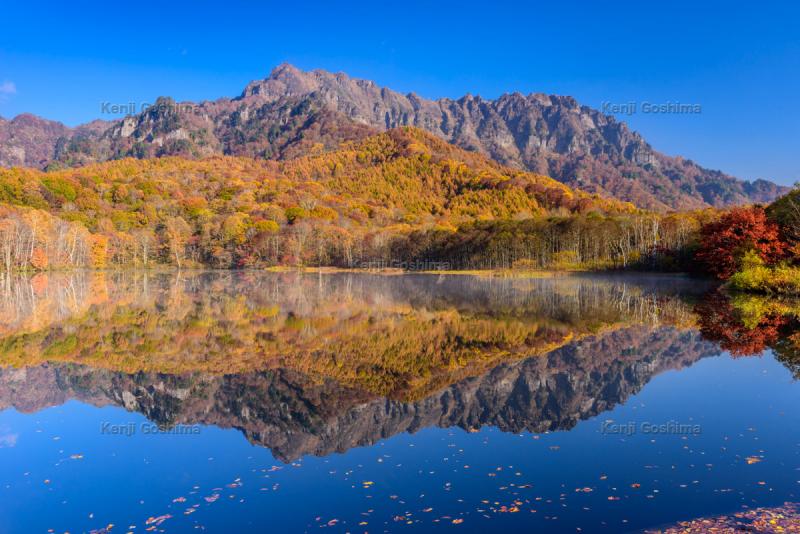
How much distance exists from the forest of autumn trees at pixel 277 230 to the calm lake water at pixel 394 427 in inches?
2332

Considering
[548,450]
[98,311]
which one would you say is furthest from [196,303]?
[548,450]

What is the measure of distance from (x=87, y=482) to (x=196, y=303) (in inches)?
1185

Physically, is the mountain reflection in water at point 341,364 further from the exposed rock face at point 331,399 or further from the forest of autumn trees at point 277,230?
the forest of autumn trees at point 277,230

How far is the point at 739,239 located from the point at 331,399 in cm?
4587

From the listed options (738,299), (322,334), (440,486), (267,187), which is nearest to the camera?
(440,486)

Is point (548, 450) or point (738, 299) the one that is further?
point (738, 299)

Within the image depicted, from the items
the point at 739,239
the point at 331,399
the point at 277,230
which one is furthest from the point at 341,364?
the point at 277,230

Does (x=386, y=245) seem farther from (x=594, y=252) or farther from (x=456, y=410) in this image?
(x=456, y=410)

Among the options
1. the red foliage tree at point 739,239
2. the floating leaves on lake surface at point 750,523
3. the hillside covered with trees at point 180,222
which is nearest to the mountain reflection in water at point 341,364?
the floating leaves on lake surface at point 750,523

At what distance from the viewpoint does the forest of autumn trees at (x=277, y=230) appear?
287 ft

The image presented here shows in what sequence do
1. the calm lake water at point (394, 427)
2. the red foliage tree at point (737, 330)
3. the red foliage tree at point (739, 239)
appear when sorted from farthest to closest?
the red foliage tree at point (739, 239) → the red foliage tree at point (737, 330) → the calm lake water at point (394, 427)

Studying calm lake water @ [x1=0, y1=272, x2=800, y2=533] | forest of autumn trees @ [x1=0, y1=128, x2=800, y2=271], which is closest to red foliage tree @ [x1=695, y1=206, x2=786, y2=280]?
forest of autumn trees @ [x1=0, y1=128, x2=800, y2=271]

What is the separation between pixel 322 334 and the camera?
2477cm

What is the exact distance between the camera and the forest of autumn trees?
87.4m
